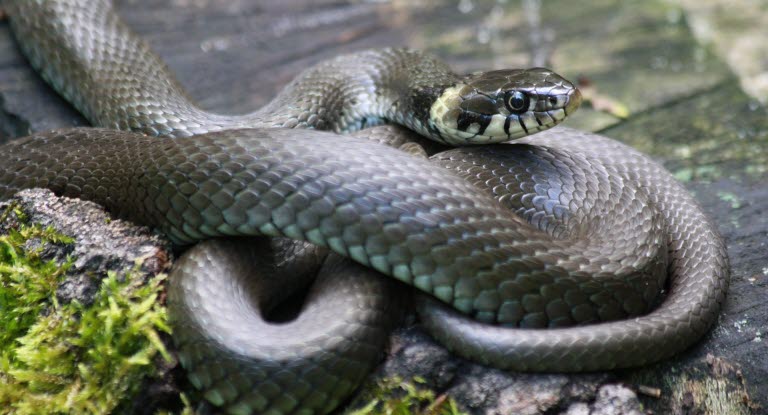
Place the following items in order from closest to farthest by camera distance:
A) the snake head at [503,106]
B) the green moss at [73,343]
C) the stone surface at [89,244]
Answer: the green moss at [73,343], the stone surface at [89,244], the snake head at [503,106]

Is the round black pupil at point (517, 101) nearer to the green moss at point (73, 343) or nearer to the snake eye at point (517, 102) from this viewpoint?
the snake eye at point (517, 102)

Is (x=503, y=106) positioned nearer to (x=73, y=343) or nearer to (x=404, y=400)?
(x=404, y=400)

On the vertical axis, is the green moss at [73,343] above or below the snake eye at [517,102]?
below

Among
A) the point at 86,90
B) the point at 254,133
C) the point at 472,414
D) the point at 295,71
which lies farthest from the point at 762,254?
the point at 86,90

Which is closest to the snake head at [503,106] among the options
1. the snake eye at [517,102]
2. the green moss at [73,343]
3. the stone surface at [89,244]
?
the snake eye at [517,102]

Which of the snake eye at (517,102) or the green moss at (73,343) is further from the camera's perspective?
the snake eye at (517,102)

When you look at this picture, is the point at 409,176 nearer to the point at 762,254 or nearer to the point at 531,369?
the point at 531,369
